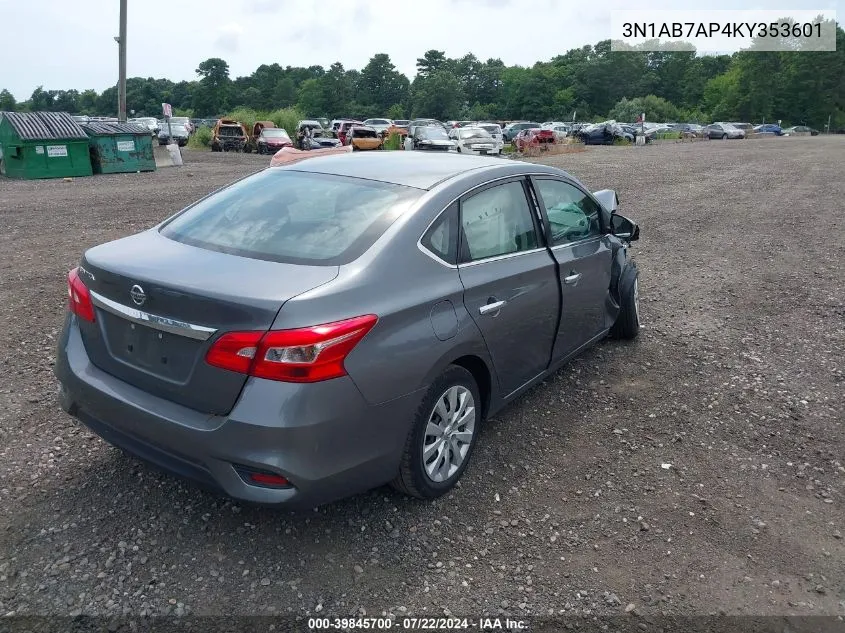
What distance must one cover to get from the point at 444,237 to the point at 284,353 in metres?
1.14

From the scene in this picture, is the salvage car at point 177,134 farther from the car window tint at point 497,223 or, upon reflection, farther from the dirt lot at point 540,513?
the car window tint at point 497,223

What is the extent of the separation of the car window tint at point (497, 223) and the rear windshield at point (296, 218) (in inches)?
13.6

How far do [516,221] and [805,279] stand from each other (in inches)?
208

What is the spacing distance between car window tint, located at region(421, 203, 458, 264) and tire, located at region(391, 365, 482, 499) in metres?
0.55

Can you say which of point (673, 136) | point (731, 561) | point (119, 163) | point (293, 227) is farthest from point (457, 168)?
point (673, 136)

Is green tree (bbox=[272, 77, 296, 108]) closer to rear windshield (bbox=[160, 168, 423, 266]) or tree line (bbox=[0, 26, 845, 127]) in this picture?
tree line (bbox=[0, 26, 845, 127])

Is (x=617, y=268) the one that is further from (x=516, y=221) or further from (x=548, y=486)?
(x=548, y=486)

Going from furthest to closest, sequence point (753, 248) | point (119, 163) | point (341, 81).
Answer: point (341, 81), point (119, 163), point (753, 248)

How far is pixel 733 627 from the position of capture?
2664 mm

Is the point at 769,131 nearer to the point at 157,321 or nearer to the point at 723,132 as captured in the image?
the point at 723,132

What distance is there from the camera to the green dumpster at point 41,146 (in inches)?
699

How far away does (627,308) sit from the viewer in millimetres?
5352

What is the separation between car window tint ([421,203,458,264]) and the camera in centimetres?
327

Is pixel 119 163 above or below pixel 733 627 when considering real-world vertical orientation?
above
